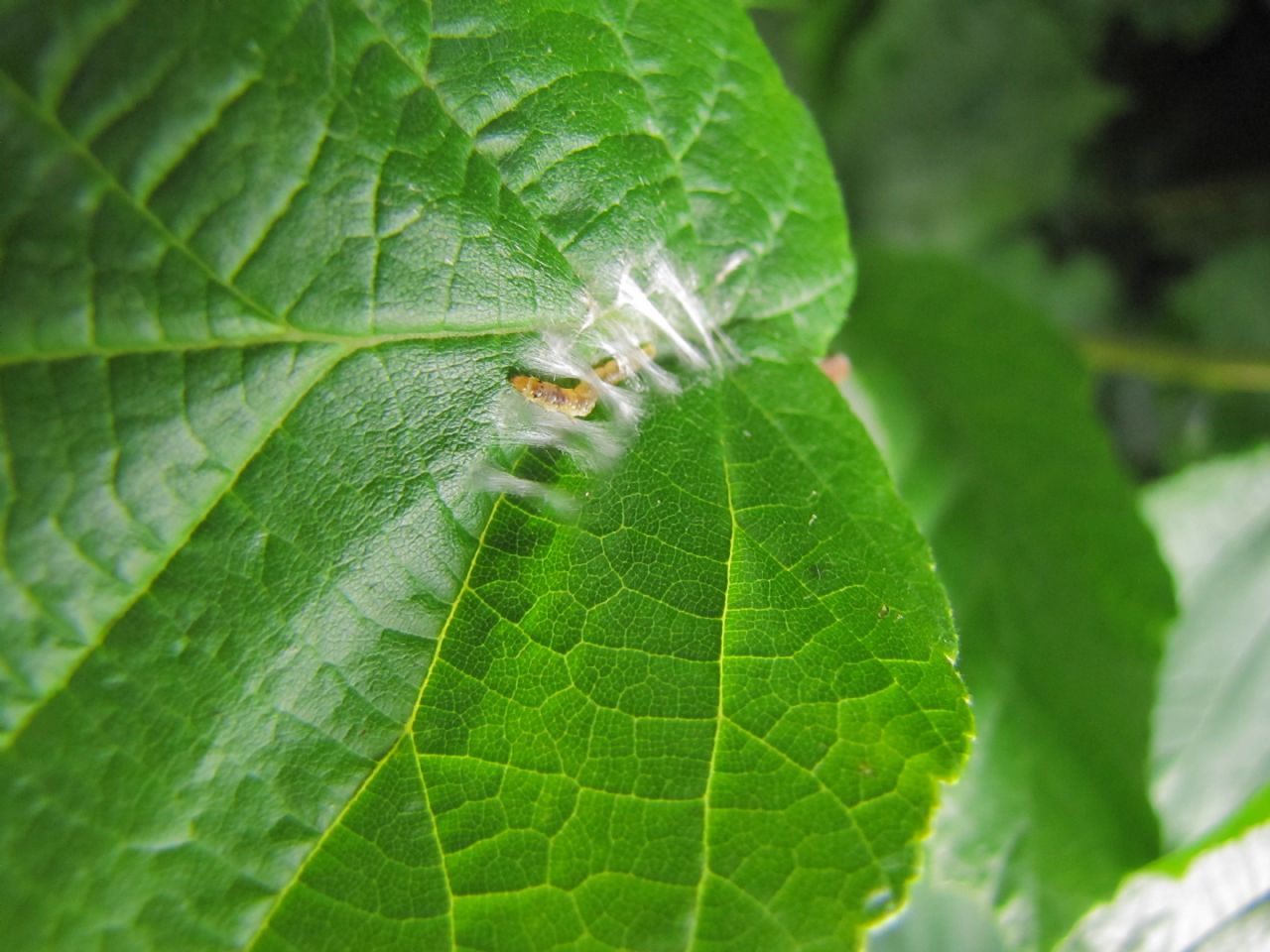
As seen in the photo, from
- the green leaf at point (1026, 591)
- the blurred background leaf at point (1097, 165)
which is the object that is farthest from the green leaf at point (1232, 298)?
the green leaf at point (1026, 591)

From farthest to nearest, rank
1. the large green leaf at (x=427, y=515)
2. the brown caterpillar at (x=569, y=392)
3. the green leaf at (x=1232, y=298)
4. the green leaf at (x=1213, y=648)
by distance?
the green leaf at (x=1232, y=298) < the green leaf at (x=1213, y=648) < the brown caterpillar at (x=569, y=392) < the large green leaf at (x=427, y=515)

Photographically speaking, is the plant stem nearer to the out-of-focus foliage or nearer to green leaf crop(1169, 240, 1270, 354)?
the out-of-focus foliage

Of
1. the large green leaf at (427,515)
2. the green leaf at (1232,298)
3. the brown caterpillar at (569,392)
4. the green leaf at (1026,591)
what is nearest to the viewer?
the large green leaf at (427,515)

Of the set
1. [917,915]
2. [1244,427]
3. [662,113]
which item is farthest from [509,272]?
[1244,427]

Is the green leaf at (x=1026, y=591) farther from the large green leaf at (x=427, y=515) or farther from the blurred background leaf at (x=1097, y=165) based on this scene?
the blurred background leaf at (x=1097, y=165)

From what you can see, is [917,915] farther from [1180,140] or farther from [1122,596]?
[1180,140]

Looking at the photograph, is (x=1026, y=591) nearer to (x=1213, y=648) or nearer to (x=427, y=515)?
(x=1213, y=648)

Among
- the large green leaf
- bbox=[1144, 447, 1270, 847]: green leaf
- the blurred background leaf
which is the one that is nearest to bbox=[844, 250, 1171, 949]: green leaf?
bbox=[1144, 447, 1270, 847]: green leaf
